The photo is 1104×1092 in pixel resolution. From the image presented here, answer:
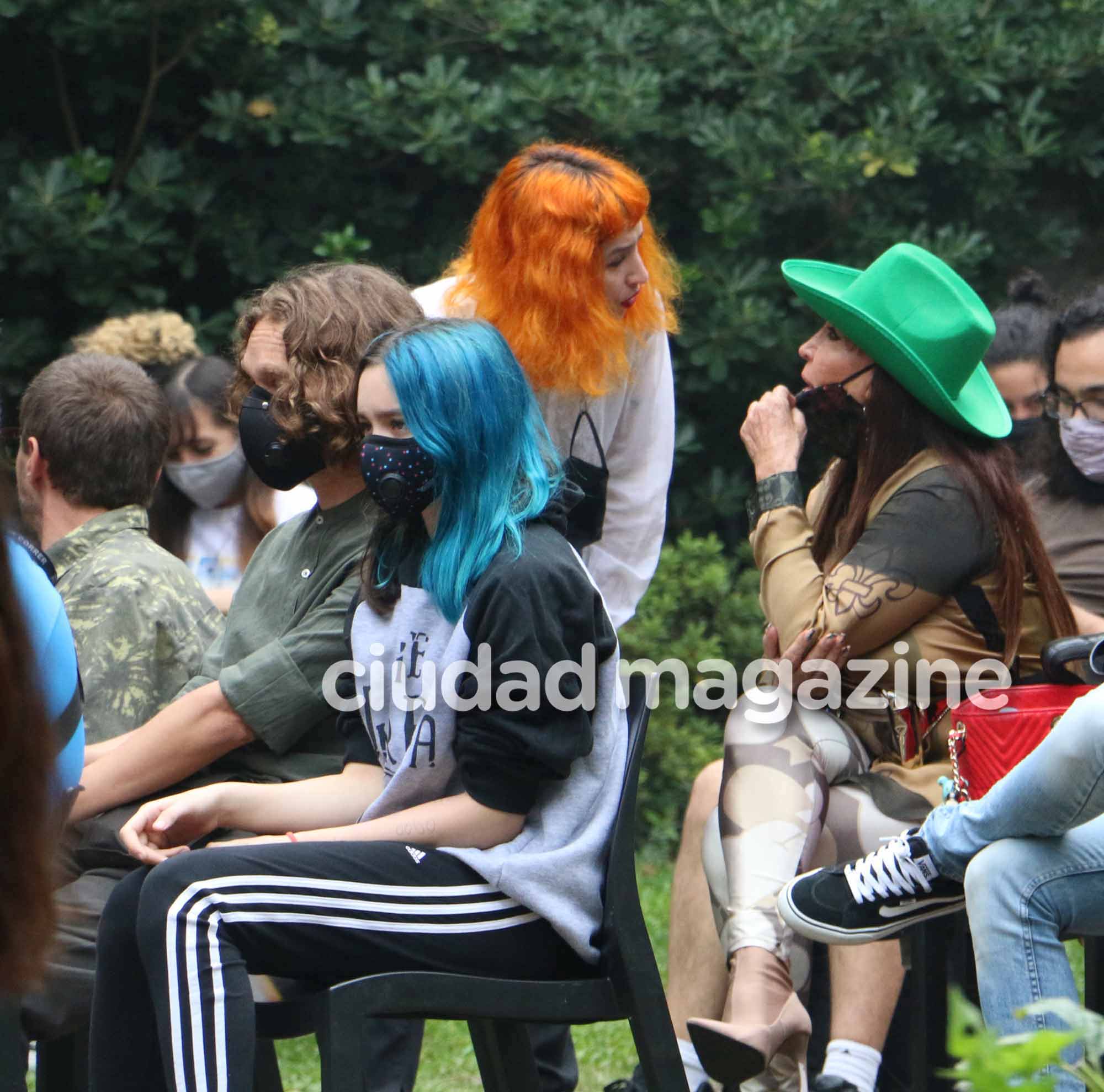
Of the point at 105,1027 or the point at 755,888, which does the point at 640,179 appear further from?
the point at 105,1027

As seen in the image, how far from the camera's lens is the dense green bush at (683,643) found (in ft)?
20.4

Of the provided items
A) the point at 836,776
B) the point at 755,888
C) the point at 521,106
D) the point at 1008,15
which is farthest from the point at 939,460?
the point at 1008,15

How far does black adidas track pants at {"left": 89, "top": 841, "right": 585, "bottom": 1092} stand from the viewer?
7.70ft

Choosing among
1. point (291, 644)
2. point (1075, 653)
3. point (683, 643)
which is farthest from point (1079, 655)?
point (683, 643)

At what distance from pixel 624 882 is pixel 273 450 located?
3.21 ft

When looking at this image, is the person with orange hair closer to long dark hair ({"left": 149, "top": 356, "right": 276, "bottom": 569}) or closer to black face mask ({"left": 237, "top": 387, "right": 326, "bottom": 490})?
black face mask ({"left": 237, "top": 387, "right": 326, "bottom": 490})

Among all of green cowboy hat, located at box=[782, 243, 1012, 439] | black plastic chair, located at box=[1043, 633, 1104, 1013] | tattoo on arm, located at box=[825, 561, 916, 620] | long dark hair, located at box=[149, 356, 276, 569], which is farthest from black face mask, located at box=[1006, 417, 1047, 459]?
long dark hair, located at box=[149, 356, 276, 569]

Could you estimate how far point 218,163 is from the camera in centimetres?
639

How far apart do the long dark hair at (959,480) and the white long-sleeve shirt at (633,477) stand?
0.54m

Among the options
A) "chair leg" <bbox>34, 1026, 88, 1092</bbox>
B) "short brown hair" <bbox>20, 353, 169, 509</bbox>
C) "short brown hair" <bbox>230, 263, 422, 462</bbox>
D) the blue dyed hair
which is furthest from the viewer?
"short brown hair" <bbox>20, 353, 169, 509</bbox>

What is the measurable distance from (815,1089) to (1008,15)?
4525mm

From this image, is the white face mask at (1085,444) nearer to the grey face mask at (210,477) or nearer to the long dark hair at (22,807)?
the grey face mask at (210,477)

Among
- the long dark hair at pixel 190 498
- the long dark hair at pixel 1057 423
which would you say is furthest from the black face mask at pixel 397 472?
the long dark hair at pixel 190 498

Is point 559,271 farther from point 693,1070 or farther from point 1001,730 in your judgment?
point 693,1070
